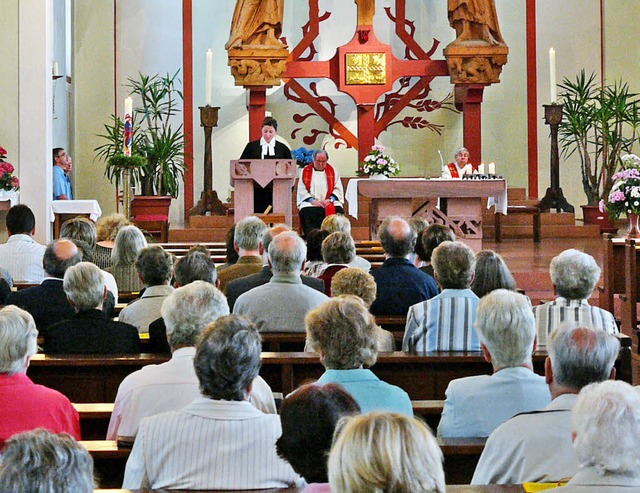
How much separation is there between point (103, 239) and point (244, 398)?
467 cm

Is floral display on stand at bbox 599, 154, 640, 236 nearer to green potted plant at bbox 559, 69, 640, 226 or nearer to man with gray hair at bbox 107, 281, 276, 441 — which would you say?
green potted plant at bbox 559, 69, 640, 226

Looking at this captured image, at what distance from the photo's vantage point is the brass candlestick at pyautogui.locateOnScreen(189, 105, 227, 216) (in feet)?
42.1

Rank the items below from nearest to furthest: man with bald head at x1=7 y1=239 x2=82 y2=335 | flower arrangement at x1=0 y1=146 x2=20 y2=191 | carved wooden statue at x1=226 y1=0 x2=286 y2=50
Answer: man with bald head at x1=7 y1=239 x2=82 y2=335 → flower arrangement at x1=0 y1=146 x2=20 y2=191 → carved wooden statue at x1=226 y1=0 x2=286 y2=50

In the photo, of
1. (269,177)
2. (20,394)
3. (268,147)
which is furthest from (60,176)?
(20,394)

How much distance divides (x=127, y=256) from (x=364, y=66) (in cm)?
708

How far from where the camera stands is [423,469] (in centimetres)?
179

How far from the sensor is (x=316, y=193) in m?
11.1

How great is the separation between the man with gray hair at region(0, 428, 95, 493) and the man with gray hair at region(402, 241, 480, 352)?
3.27 metres

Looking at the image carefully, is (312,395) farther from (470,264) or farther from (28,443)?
(470,264)

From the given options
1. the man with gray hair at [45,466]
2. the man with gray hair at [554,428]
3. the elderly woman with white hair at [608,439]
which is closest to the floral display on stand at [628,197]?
the man with gray hair at [554,428]

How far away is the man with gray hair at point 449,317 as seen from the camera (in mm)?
4918

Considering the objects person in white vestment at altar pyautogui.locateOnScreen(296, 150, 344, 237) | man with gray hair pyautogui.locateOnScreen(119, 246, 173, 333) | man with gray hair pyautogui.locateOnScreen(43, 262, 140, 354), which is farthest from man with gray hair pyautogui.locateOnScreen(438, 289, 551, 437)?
person in white vestment at altar pyautogui.locateOnScreen(296, 150, 344, 237)

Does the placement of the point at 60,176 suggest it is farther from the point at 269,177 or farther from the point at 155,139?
the point at 269,177

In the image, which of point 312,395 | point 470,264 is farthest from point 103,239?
point 312,395
